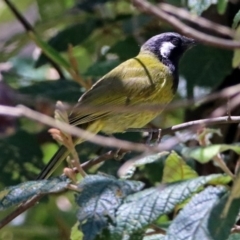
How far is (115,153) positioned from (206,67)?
64 cm

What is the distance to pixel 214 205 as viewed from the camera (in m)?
1.15

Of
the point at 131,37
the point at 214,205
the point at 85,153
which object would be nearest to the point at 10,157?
the point at 85,153

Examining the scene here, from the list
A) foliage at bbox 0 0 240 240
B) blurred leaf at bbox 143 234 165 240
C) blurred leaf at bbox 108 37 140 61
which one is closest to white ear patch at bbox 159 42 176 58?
foliage at bbox 0 0 240 240

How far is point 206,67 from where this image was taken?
2123 mm

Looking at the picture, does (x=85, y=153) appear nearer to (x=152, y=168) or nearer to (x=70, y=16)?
(x=152, y=168)

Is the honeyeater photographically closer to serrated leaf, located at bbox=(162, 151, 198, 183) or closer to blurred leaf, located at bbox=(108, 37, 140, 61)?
blurred leaf, located at bbox=(108, 37, 140, 61)

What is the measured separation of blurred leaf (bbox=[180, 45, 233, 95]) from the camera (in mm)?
2135

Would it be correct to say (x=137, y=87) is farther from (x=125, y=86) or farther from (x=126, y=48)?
(x=126, y=48)

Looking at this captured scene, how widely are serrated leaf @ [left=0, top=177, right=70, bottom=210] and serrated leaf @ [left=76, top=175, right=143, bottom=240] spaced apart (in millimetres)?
49

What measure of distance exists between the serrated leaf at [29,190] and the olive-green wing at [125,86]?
79 cm

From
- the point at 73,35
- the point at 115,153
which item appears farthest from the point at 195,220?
the point at 73,35

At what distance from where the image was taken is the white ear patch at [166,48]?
2604mm

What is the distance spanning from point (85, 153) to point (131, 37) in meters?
0.47

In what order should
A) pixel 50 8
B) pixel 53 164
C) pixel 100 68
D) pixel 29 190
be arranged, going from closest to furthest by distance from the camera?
pixel 29 190 < pixel 53 164 < pixel 100 68 < pixel 50 8
